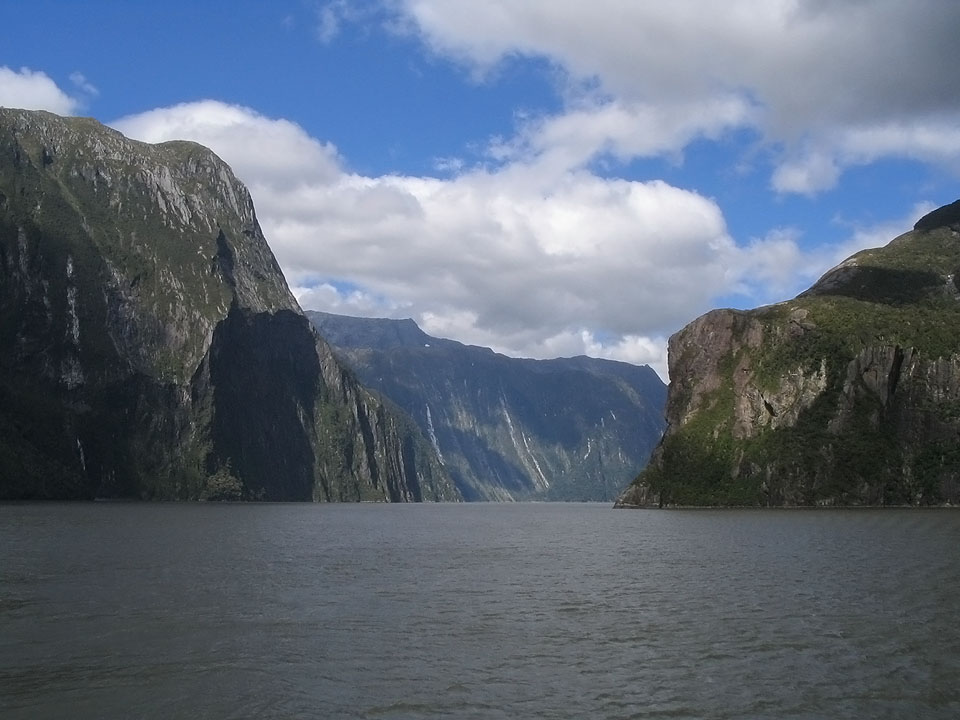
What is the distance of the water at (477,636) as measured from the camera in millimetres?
31312

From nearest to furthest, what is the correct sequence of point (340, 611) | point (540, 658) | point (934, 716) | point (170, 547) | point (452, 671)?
point (934, 716), point (452, 671), point (540, 658), point (340, 611), point (170, 547)

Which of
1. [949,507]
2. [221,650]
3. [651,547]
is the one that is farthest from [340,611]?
[949,507]

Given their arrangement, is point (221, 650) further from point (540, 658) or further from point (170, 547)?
point (170, 547)

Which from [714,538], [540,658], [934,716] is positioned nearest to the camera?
[934,716]

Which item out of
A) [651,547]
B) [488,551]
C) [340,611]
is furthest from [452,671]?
[651,547]

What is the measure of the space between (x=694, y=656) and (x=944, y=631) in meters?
13.0

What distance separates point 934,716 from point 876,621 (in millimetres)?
17187

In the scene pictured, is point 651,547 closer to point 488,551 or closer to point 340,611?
→ point 488,551

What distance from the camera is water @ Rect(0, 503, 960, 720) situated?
31312 mm

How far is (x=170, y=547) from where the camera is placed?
9062cm

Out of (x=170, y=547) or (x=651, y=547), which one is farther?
(x=651, y=547)

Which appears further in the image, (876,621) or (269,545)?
(269,545)

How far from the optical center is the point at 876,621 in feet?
150

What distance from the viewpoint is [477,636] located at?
42656 mm
